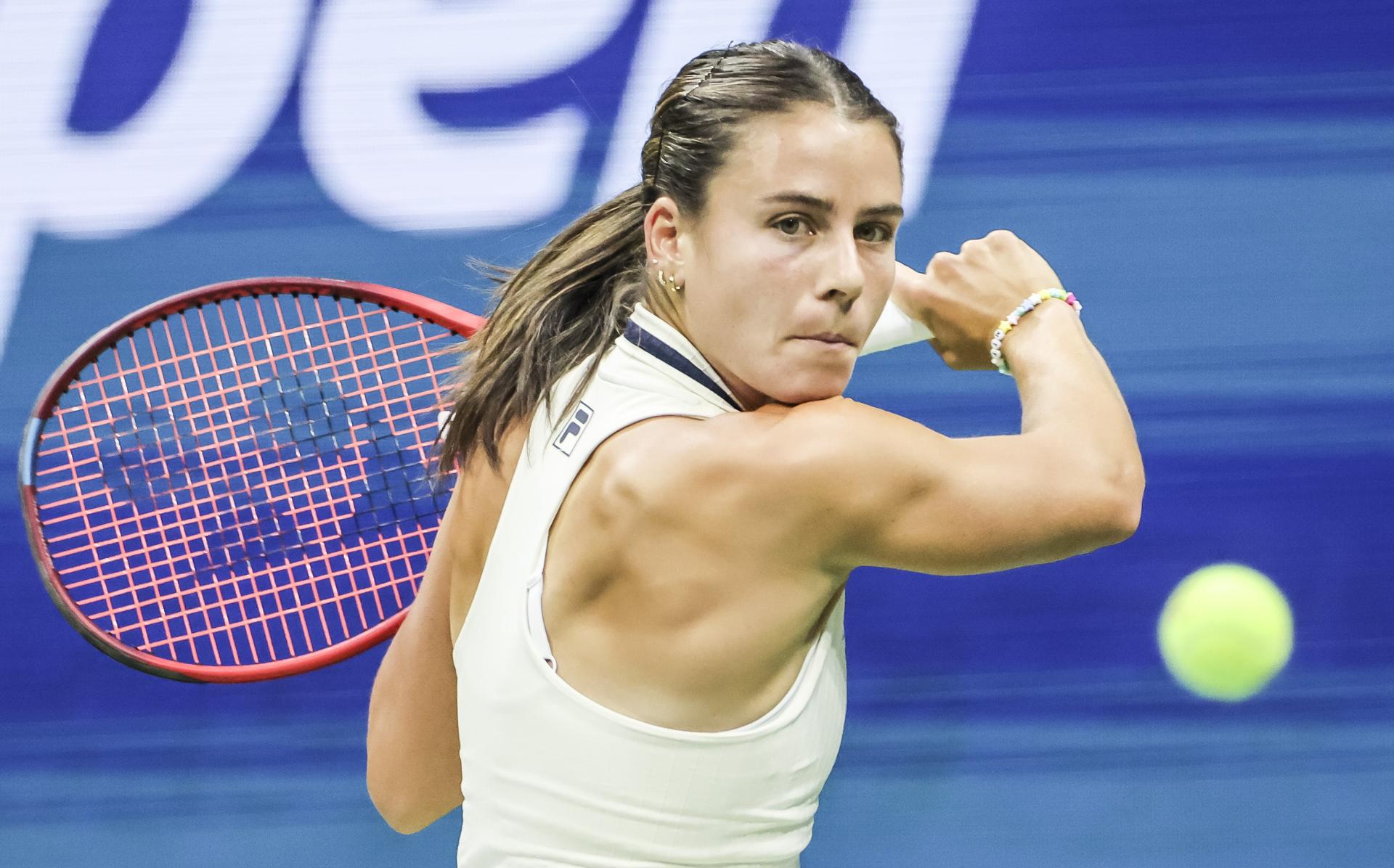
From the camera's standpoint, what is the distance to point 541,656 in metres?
1.25

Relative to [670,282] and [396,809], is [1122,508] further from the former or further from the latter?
[396,809]

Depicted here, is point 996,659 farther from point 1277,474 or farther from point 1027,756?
point 1277,474

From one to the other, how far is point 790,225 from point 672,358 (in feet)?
0.51

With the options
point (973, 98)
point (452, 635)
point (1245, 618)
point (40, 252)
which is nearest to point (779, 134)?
point (452, 635)

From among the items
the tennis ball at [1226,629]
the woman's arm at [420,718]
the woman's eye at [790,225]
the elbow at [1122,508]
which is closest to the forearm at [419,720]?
the woman's arm at [420,718]

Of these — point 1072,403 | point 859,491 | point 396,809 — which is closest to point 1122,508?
point 1072,403

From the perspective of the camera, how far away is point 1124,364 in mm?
2299

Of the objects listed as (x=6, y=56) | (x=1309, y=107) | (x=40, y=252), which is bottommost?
(x=40, y=252)

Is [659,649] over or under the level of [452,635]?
over

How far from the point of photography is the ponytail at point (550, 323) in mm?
1352

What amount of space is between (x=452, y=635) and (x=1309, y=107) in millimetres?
1607

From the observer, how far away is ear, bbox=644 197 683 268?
1.31 metres

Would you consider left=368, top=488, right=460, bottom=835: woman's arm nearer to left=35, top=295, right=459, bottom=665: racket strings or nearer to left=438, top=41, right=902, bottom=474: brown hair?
left=438, top=41, right=902, bottom=474: brown hair

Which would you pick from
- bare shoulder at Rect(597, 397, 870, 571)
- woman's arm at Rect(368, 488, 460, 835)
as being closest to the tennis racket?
woman's arm at Rect(368, 488, 460, 835)
